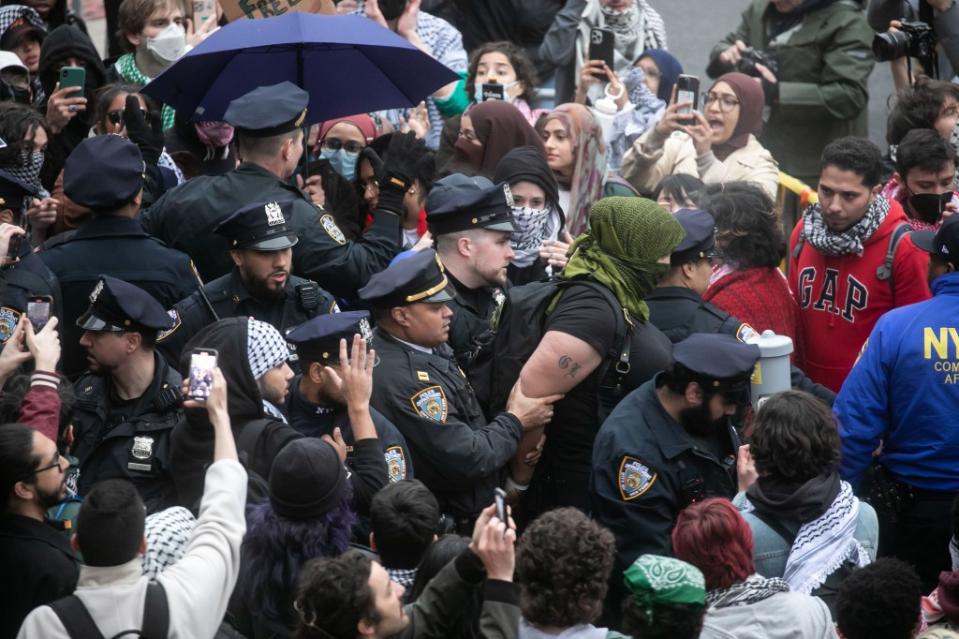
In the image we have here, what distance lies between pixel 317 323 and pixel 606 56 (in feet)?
14.6

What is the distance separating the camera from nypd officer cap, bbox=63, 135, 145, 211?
224 inches

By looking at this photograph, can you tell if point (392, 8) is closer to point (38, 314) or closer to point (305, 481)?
point (38, 314)

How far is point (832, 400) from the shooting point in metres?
5.91

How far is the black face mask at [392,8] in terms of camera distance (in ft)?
29.5

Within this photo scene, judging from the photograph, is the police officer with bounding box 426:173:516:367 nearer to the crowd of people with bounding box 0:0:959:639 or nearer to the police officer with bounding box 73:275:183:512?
the crowd of people with bounding box 0:0:959:639

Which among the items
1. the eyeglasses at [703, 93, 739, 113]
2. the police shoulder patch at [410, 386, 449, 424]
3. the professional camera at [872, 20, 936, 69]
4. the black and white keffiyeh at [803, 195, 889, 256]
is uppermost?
the professional camera at [872, 20, 936, 69]

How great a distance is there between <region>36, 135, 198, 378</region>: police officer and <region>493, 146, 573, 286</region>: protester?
164 cm

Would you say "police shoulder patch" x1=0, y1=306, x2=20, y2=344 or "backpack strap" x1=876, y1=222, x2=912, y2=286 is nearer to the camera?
"police shoulder patch" x1=0, y1=306, x2=20, y2=344

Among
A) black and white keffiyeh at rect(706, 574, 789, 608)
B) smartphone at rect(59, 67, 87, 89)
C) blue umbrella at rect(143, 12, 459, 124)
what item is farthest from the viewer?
smartphone at rect(59, 67, 87, 89)

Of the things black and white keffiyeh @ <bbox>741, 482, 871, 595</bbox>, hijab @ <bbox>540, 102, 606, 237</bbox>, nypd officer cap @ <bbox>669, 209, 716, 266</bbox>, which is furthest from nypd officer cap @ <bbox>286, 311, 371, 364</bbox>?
hijab @ <bbox>540, 102, 606, 237</bbox>

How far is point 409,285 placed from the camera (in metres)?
5.12

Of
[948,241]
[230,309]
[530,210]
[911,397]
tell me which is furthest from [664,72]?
[230,309]

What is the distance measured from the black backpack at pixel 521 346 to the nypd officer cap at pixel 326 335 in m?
0.80

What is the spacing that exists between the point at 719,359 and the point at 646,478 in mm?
508
